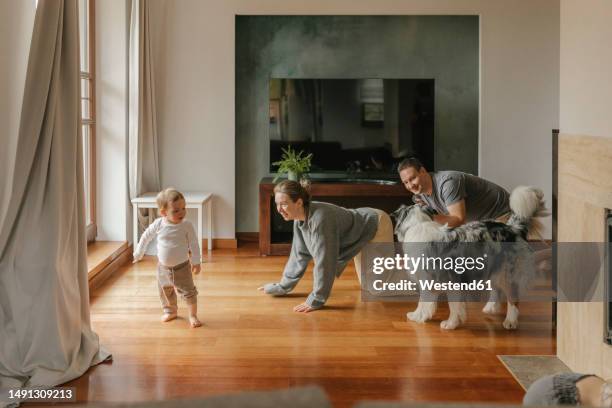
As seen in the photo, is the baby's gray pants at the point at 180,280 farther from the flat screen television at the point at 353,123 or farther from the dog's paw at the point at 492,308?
the flat screen television at the point at 353,123

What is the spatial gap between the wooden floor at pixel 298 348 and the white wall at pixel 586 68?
120 cm

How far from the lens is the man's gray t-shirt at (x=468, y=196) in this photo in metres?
4.86

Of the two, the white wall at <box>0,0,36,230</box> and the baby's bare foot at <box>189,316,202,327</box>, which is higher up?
the white wall at <box>0,0,36,230</box>

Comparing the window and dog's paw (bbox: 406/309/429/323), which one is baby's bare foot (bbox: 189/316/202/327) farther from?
the window

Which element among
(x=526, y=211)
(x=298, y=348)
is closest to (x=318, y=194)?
(x=526, y=211)

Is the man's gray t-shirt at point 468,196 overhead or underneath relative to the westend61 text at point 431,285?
overhead

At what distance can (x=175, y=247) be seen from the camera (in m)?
4.70

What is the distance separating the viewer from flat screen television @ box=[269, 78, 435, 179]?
752 cm

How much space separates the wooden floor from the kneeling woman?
20 cm

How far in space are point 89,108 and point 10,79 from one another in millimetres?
2949

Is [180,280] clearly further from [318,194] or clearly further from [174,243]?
[318,194]

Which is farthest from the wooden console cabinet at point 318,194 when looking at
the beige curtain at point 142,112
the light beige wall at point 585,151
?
the light beige wall at point 585,151

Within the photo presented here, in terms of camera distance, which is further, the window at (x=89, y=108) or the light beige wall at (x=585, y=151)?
the window at (x=89, y=108)

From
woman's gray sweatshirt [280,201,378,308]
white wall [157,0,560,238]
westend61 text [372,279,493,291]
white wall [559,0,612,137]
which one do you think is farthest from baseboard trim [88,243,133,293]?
white wall [559,0,612,137]
